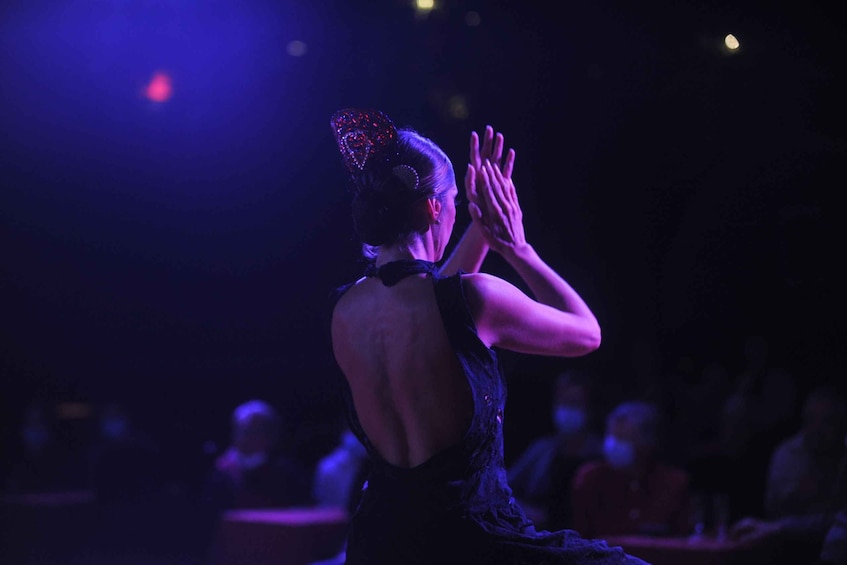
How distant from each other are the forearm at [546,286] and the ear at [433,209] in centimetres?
18

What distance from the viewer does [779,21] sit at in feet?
16.4

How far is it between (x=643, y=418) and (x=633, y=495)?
0.44 m

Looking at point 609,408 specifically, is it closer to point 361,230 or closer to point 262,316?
point 262,316

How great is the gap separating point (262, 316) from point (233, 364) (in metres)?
0.53

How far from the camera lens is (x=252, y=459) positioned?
5930 millimetres

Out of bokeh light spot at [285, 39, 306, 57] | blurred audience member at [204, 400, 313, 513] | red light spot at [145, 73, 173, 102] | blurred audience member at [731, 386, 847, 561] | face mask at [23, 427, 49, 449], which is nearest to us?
blurred audience member at [731, 386, 847, 561]

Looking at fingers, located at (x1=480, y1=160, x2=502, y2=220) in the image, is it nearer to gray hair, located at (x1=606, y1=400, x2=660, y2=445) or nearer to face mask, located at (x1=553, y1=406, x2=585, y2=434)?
gray hair, located at (x1=606, y1=400, x2=660, y2=445)

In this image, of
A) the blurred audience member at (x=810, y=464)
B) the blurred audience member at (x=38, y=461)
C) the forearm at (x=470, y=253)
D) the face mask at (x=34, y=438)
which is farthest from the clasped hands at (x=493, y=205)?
the face mask at (x=34, y=438)

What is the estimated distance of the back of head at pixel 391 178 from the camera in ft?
6.73

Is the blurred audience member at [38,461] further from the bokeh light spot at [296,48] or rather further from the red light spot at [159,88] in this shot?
the bokeh light spot at [296,48]

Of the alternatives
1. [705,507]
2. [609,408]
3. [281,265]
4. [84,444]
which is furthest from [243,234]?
[705,507]

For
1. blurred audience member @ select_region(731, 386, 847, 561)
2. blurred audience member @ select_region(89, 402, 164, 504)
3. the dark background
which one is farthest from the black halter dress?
blurred audience member @ select_region(89, 402, 164, 504)

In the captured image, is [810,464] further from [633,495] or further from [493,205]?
[493,205]

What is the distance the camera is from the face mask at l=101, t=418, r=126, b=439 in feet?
25.9
